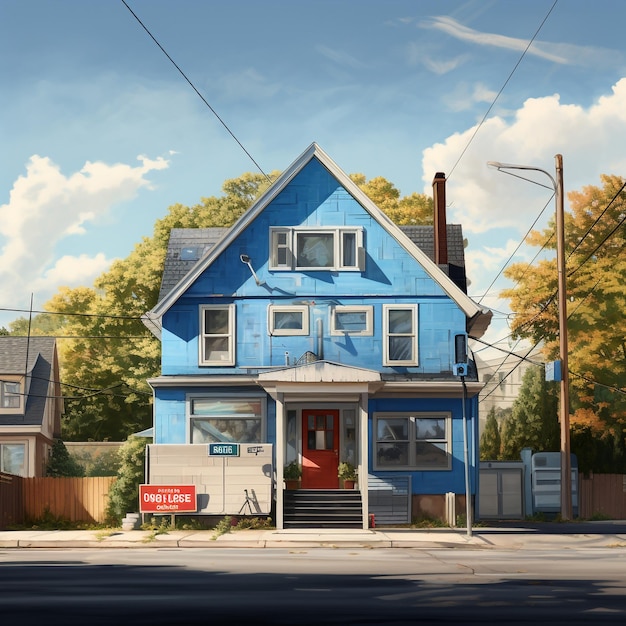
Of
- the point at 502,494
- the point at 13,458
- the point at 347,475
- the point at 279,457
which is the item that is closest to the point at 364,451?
the point at 347,475

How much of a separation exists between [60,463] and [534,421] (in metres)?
21.3

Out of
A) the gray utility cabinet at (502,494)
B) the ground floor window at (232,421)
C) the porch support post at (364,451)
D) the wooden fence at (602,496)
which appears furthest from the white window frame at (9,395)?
the wooden fence at (602,496)

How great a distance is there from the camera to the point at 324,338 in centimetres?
3441

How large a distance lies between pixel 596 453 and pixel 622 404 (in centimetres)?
203

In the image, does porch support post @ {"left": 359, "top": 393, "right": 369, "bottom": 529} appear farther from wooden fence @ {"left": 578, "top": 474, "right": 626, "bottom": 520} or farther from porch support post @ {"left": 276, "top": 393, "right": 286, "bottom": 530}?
wooden fence @ {"left": 578, "top": 474, "right": 626, "bottom": 520}

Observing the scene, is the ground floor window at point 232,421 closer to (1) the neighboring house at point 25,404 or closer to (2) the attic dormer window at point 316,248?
(2) the attic dormer window at point 316,248

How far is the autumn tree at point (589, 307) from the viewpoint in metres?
42.5

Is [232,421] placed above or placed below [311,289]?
below

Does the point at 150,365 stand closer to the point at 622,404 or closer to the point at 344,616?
the point at 622,404

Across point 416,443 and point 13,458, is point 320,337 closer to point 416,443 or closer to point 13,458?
point 416,443

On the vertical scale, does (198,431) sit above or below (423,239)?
below

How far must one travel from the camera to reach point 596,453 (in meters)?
42.0

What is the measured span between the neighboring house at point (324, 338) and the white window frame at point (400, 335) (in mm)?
30

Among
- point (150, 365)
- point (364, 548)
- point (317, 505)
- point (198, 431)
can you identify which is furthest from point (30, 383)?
point (364, 548)
